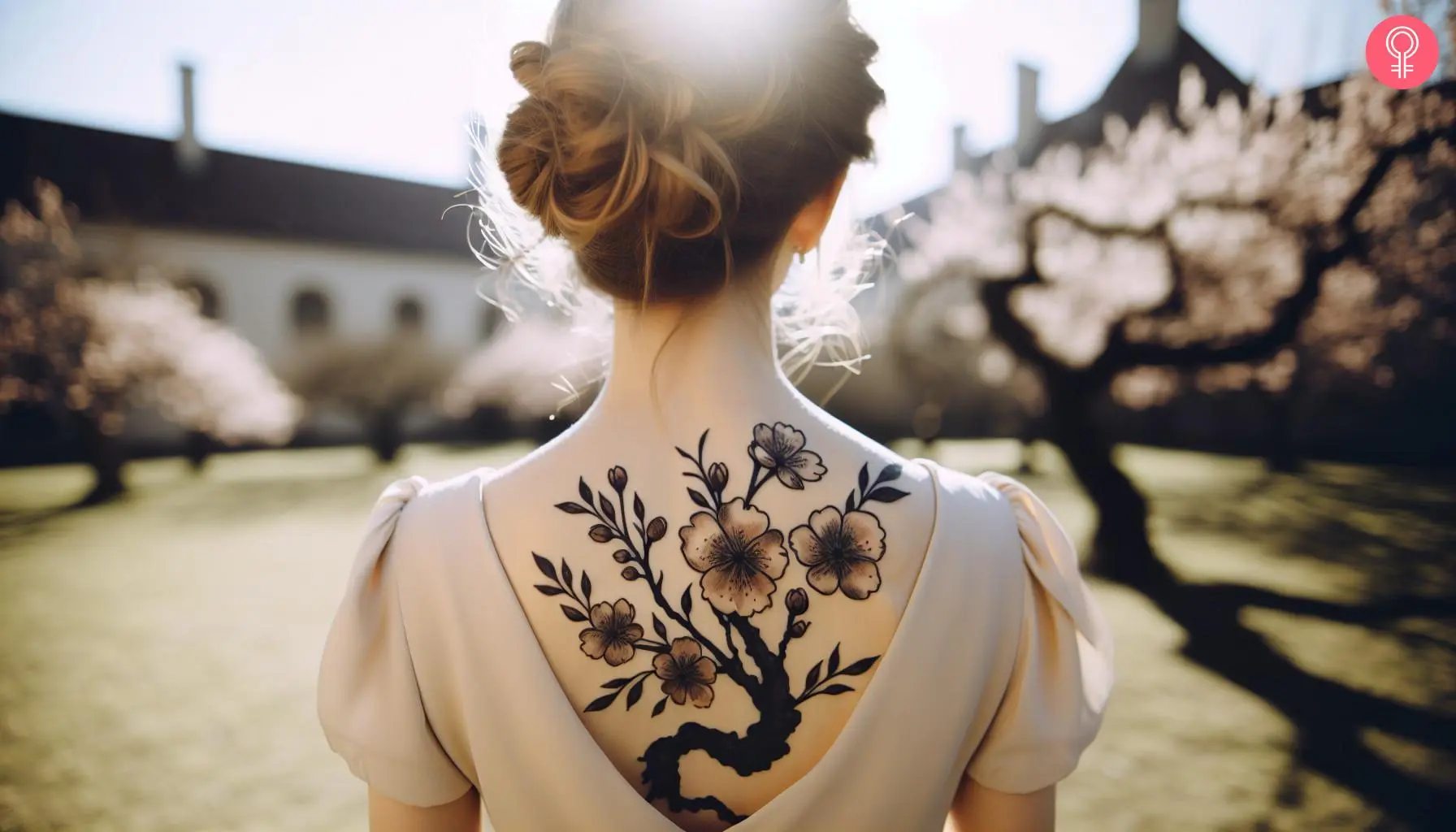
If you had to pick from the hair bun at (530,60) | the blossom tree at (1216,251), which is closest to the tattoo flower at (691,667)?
the hair bun at (530,60)

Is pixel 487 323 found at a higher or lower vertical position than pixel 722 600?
higher

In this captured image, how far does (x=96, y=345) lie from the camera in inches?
481

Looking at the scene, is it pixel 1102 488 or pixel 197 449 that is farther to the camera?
pixel 197 449

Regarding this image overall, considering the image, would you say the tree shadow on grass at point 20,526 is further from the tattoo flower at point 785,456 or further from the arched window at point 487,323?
the arched window at point 487,323

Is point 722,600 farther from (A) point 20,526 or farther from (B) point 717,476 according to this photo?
(A) point 20,526

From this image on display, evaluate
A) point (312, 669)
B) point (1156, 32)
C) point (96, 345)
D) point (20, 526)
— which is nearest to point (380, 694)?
point (312, 669)

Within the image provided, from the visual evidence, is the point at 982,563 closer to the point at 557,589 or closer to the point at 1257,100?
the point at 557,589

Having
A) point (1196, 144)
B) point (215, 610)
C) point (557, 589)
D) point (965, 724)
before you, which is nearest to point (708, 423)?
point (557, 589)

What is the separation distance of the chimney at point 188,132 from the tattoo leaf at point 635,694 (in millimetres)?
31015

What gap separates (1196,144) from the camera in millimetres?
8648

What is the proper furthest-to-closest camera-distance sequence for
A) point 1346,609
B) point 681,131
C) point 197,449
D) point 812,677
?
point 197,449
point 1346,609
point 812,677
point 681,131

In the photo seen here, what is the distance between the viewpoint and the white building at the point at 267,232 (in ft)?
70.9

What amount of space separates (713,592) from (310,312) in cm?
2806

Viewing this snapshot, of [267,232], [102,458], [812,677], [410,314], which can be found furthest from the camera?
[410,314]
